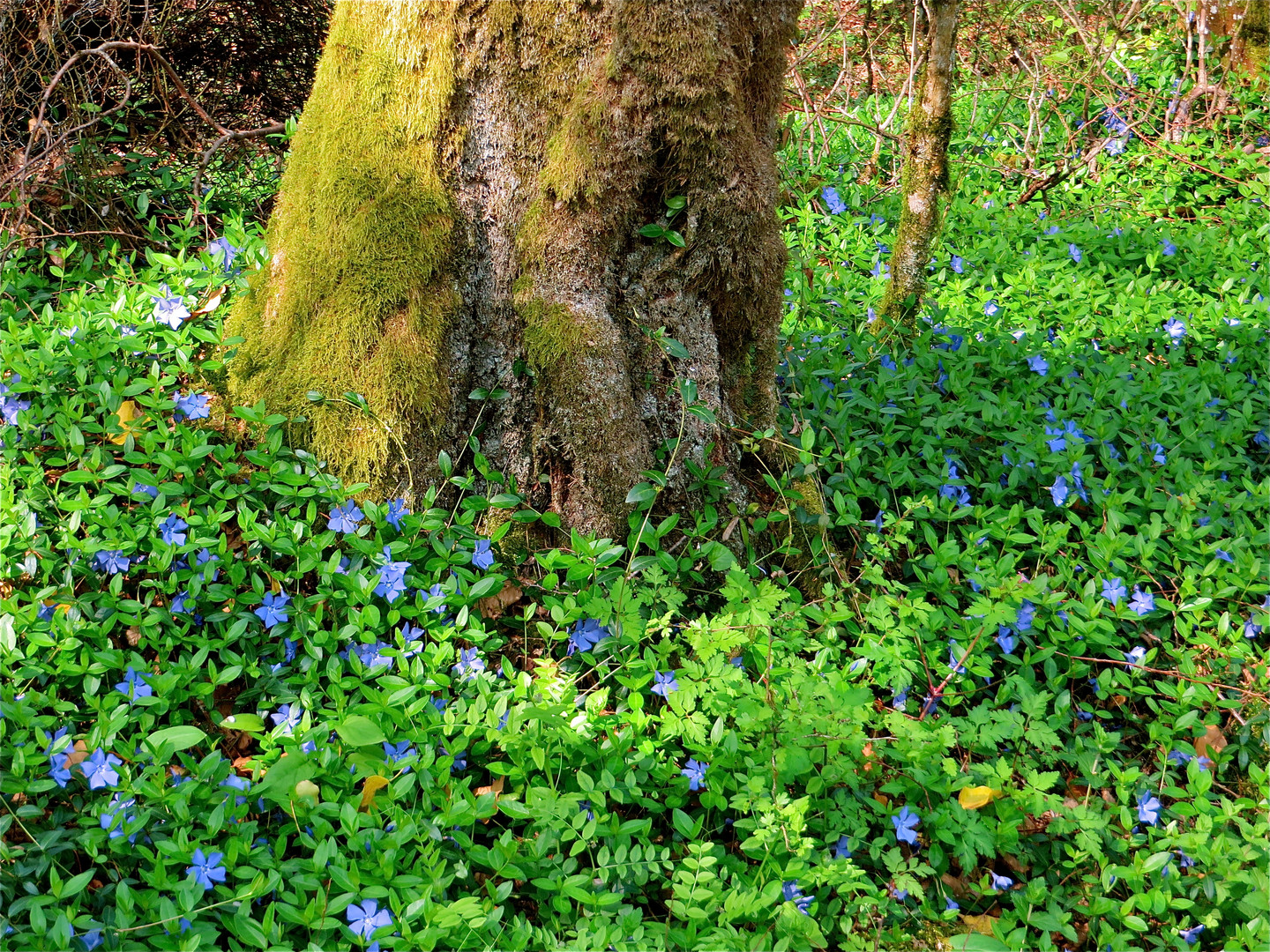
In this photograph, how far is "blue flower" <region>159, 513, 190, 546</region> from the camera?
85.3 inches

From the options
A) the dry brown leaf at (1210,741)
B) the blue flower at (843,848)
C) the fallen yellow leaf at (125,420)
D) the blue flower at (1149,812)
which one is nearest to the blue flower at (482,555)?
the fallen yellow leaf at (125,420)

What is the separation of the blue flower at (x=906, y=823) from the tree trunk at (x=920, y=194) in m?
1.96

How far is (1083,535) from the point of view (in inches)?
105

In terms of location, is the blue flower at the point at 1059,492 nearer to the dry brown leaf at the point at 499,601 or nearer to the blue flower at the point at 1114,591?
the blue flower at the point at 1114,591

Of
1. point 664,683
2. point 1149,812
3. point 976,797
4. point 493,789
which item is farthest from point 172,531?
point 1149,812

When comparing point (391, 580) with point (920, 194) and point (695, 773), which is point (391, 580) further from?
point (920, 194)

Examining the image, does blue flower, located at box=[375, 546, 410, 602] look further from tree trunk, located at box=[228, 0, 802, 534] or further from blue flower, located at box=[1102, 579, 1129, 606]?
blue flower, located at box=[1102, 579, 1129, 606]

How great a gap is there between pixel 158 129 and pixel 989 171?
4.34 m

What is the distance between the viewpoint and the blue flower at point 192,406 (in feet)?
7.97

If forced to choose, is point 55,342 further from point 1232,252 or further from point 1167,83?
point 1167,83

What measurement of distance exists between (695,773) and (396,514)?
95cm

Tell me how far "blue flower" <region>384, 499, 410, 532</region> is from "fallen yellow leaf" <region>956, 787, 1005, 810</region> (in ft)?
4.74

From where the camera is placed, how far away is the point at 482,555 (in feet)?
7.51

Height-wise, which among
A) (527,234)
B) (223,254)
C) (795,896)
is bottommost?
(795,896)
